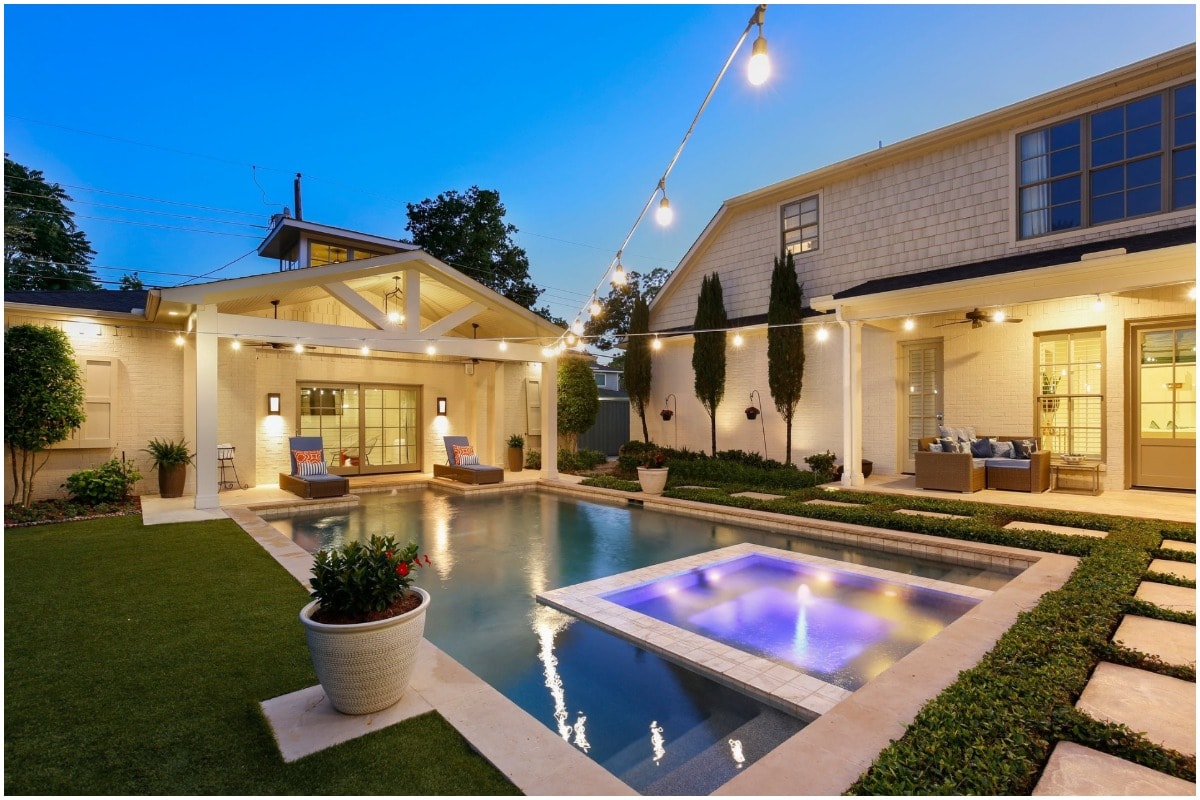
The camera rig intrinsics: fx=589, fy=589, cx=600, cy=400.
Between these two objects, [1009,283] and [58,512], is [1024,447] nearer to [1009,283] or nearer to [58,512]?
[1009,283]

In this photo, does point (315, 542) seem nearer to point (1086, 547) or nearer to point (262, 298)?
point (262, 298)

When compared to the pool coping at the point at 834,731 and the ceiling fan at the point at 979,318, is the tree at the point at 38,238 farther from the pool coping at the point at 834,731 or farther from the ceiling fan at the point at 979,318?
the ceiling fan at the point at 979,318

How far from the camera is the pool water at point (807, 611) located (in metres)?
4.19

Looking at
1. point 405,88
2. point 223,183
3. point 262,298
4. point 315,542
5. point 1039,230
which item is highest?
point 223,183

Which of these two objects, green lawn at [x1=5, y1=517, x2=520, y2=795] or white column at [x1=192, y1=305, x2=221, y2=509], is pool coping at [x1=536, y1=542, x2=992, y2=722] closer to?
green lawn at [x1=5, y1=517, x2=520, y2=795]

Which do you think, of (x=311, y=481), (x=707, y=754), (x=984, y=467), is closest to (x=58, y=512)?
(x=311, y=481)

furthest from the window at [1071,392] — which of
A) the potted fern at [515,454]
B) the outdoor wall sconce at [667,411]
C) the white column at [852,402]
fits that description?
the potted fern at [515,454]

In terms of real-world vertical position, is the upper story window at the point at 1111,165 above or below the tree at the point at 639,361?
above

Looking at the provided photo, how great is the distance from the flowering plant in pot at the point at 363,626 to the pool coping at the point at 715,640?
1.90 meters

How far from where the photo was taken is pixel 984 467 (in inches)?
389

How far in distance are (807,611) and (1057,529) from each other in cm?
412

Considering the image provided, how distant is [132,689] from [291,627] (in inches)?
41.2

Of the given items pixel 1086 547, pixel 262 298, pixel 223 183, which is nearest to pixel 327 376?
pixel 262 298

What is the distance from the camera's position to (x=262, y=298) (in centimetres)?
1015
